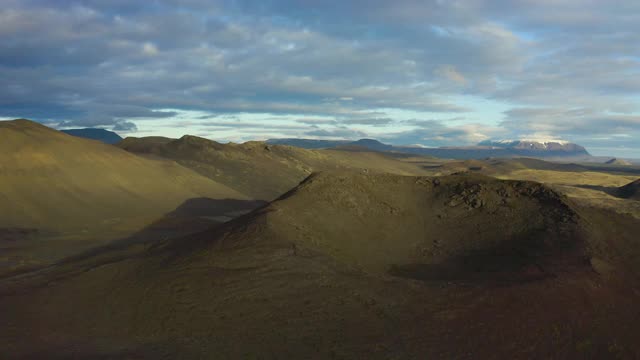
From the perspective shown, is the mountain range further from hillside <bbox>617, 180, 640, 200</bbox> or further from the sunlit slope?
hillside <bbox>617, 180, 640, 200</bbox>

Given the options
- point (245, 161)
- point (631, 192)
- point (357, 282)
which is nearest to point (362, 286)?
point (357, 282)

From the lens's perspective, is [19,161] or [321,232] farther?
[19,161]

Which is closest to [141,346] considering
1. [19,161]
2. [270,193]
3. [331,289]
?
[331,289]

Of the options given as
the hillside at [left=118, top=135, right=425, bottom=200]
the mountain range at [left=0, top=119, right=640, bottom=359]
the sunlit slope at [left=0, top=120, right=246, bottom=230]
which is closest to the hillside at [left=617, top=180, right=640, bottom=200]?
the hillside at [left=118, top=135, right=425, bottom=200]

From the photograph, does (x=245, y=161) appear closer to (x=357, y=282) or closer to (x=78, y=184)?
(x=78, y=184)

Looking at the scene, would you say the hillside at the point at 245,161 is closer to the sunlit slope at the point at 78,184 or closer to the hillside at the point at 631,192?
the sunlit slope at the point at 78,184

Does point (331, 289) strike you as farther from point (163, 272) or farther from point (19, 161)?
point (19, 161)

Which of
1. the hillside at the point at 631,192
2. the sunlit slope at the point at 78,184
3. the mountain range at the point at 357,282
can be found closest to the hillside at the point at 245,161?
the sunlit slope at the point at 78,184
